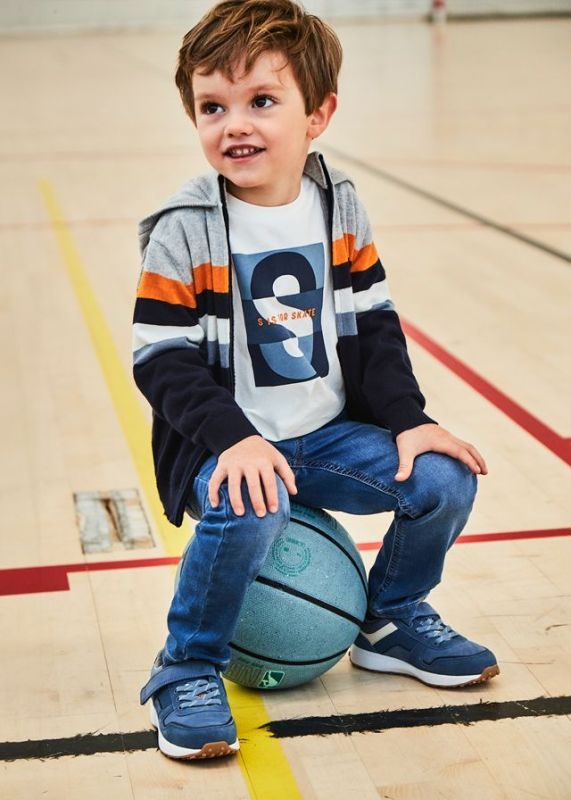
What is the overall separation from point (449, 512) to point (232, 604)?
18.1 inches

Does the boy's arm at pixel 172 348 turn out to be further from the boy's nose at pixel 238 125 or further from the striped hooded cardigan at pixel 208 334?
the boy's nose at pixel 238 125

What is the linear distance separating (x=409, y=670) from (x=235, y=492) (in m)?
0.69

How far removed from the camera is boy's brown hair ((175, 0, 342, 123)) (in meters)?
2.50

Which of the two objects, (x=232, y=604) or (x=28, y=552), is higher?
(x=232, y=604)

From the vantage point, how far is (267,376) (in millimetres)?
2664

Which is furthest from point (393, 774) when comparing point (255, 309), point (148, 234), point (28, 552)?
point (28, 552)

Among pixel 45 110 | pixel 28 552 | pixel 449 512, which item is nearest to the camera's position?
pixel 449 512

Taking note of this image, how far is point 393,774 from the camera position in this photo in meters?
2.45

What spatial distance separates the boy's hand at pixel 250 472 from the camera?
2.37m

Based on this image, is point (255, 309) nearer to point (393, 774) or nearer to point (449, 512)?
point (449, 512)

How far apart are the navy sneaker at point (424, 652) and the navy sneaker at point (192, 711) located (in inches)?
15.8

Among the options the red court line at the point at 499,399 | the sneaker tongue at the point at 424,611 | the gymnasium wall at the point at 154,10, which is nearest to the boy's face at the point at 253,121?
the sneaker tongue at the point at 424,611

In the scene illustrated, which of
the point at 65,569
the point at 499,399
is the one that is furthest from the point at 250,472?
the point at 499,399

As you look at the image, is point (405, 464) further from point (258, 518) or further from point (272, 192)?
point (272, 192)
